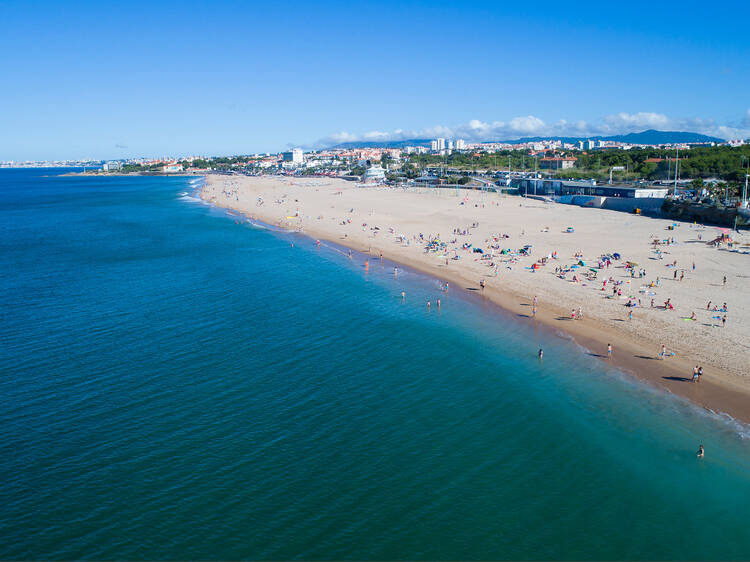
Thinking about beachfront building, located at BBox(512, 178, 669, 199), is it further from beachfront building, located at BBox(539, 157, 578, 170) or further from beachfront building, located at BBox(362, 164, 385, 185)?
beachfront building, located at BBox(362, 164, 385, 185)

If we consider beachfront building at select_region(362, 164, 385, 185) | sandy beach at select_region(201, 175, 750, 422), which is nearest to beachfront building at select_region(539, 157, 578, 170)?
beachfront building at select_region(362, 164, 385, 185)

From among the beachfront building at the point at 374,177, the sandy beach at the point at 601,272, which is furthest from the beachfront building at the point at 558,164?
the sandy beach at the point at 601,272

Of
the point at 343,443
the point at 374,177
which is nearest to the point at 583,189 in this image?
the point at 343,443

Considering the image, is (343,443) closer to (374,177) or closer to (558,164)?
(558,164)

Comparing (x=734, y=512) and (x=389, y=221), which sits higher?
(x=389, y=221)

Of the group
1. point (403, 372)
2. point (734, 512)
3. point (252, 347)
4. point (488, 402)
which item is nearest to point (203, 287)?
point (252, 347)

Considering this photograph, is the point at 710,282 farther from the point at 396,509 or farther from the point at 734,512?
the point at 396,509
